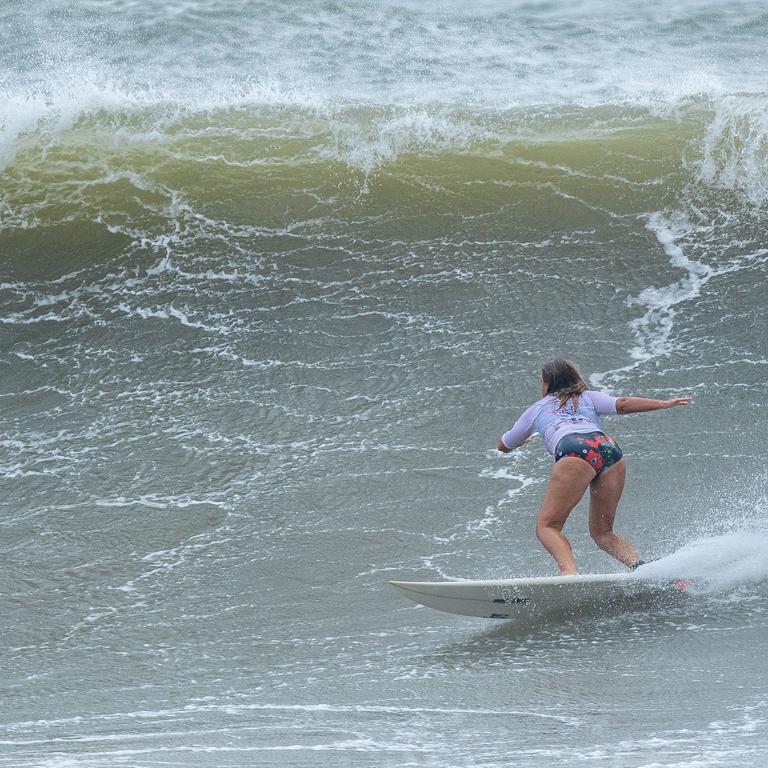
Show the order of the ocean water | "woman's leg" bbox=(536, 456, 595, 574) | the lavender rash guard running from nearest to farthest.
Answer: the ocean water < "woman's leg" bbox=(536, 456, 595, 574) < the lavender rash guard

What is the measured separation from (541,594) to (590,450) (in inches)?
28.7

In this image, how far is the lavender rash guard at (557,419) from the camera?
5637 mm

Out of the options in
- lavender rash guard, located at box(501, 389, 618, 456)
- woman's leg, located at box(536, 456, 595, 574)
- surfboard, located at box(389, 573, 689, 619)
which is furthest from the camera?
lavender rash guard, located at box(501, 389, 618, 456)

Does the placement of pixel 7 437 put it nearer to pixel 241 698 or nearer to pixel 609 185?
pixel 241 698

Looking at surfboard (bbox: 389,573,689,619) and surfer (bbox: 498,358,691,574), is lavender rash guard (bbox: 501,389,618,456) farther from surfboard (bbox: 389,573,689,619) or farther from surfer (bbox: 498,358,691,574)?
surfboard (bbox: 389,573,689,619)

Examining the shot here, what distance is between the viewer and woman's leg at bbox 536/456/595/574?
5.53 m

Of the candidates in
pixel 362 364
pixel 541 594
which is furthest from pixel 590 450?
pixel 362 364

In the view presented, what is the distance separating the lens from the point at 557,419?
568 centimetres

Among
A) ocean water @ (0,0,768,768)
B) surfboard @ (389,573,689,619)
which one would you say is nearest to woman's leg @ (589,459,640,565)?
surfboard @ (389,573,689,619)

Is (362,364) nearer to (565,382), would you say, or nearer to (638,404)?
(565,382)

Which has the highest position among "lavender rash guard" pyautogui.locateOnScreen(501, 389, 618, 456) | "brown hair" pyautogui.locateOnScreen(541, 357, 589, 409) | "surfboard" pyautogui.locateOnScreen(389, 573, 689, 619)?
"brown hair" pyautogui.locateOnScreen(541, 357, 589, 409)

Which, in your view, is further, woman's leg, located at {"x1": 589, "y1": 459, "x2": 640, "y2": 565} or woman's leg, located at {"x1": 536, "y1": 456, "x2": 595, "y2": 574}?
woman's leg, located at {"x1": 589, "y1": 459, "x2": 640, "y2": 565}

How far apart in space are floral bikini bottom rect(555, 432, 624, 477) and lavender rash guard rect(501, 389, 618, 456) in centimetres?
3

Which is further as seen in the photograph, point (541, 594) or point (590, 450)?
point (590, 450)
